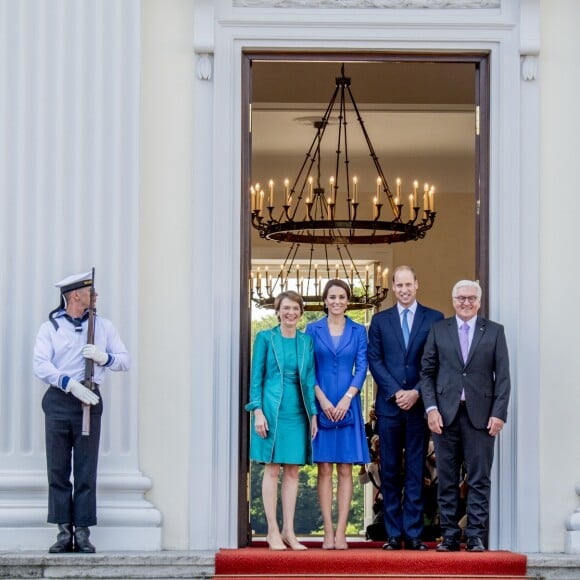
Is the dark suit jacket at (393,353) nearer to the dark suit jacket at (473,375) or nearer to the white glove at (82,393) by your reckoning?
the dark suit jacket at (473,375)

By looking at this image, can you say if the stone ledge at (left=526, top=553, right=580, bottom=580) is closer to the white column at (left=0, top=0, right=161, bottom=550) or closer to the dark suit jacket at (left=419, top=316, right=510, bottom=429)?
the dark suit jacket at (left=419, top=316, right=510, bottom=429)

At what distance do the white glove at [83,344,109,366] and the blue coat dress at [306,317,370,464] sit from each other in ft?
3.98

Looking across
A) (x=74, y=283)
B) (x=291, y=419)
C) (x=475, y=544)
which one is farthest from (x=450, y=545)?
(x=74, y=283)

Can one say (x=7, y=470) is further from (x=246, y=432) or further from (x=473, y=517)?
(x=473, y=517)

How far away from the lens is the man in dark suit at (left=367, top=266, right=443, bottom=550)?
791 cm

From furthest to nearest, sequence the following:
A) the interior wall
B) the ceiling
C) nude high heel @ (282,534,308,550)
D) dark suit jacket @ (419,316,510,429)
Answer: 1. the interior wall
2. the ceiling
3. nude high heel @ (282,534,308,550)
4. dark suit jacket @ (419,316,510,429)

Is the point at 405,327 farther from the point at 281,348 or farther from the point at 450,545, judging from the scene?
the point at 450,545

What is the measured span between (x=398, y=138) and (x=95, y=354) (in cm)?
720

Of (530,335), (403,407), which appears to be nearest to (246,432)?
(403,407)

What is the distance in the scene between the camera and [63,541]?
753 cm

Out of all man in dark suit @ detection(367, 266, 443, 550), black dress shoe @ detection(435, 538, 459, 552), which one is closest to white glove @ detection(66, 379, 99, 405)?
man in dark suit @ detection(367, 266, 443, 550)

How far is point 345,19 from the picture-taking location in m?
8.25

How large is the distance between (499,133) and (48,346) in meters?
2.86

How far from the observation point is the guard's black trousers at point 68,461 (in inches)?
295
